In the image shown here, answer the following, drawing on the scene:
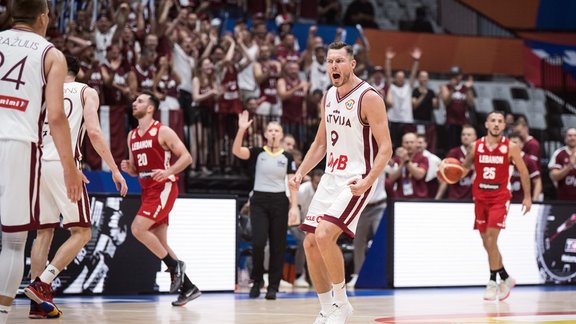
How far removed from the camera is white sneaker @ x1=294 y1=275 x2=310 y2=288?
535 inches

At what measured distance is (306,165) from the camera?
Result: 25.1 feet

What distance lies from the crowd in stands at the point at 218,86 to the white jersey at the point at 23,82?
809cm

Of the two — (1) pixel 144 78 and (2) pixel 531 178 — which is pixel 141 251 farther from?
(2) pixel 531 178

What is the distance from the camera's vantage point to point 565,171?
49.3 ft

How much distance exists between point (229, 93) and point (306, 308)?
677 cm

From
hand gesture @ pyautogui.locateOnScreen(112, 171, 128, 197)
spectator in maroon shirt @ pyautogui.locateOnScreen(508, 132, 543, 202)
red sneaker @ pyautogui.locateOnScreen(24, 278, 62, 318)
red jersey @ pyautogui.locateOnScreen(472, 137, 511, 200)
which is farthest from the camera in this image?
spectator in maroon shirt @ pyautogui.locateOnScreen(508, 132, 543, 202)

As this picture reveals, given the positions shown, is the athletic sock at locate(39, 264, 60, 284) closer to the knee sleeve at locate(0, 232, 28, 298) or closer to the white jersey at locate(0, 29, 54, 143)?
the knee sleeve at locate(0, 232, 28, 298)

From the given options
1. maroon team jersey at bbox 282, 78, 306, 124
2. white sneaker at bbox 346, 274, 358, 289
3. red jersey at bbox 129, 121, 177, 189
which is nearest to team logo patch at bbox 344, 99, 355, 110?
red jersey at bbox 129, 121, 177, 189

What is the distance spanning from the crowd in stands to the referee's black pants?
2423 millimetres

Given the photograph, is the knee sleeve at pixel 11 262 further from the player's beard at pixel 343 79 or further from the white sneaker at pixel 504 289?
the white sneaker at pixel 504 289

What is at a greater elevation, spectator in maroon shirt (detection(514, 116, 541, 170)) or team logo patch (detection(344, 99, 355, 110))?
team logo patch (detection(344, 99, 355, 110))

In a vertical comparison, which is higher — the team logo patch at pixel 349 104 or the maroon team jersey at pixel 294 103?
the maroon team jersey at pixel 294 103

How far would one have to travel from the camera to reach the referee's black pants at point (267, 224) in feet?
37.0

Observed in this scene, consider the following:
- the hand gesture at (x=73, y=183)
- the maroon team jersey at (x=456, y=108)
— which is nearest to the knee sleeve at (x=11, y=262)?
the hand gesture at (x=73, y=183)
